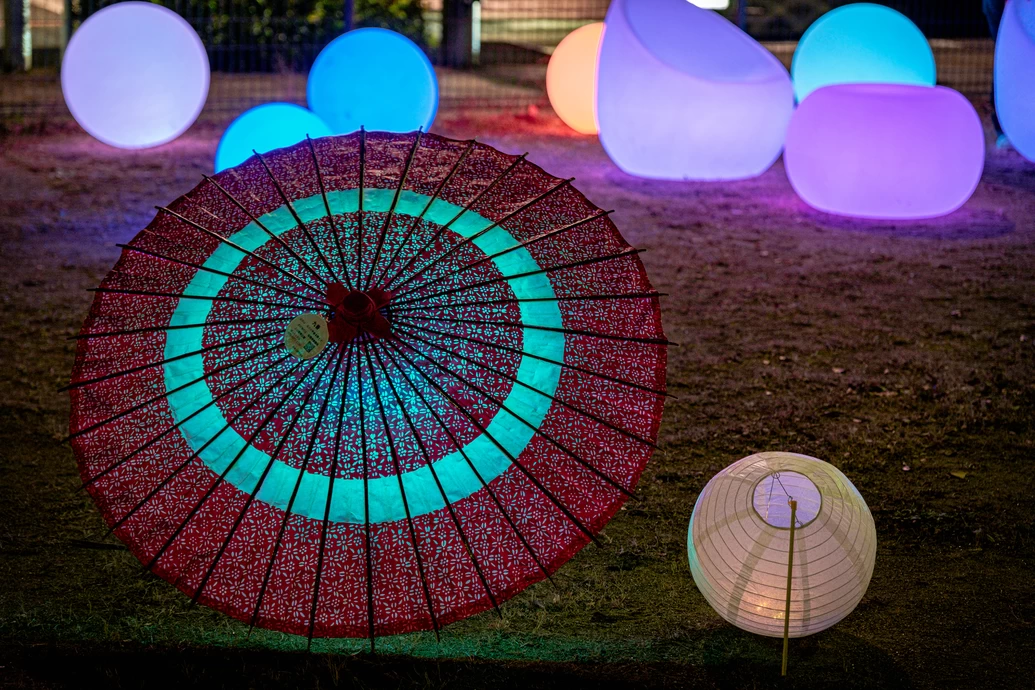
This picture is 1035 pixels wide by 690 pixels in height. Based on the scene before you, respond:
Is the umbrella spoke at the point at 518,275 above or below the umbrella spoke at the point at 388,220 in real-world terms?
below

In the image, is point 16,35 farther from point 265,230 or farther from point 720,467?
point 265,230

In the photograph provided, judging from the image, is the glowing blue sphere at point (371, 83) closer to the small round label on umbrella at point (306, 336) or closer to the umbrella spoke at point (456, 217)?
the umbrella spoke at point (456, 217)

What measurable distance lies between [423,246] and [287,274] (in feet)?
1.11

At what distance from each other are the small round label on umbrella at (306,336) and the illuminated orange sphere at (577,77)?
8.35 m

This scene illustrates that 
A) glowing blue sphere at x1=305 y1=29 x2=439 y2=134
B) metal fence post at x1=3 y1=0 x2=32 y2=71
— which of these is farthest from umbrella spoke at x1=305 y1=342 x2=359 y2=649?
metal fence post at x1=3 y1=0 x2=32 y2=71

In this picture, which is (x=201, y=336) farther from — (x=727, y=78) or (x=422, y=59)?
(x=422, y=59)

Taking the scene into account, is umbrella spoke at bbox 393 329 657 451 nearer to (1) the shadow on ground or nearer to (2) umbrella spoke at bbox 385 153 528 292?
(2) umbrella spoke at bbox 385 153 528 292

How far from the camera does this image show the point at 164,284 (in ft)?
8.82

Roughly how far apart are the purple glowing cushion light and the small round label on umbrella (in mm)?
5969

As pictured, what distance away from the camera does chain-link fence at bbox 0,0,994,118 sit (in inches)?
488

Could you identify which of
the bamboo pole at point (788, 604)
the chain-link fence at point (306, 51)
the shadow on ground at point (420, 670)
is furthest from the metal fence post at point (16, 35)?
the bamboo pole at point (788, 604)

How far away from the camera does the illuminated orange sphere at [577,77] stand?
1028 centimetres

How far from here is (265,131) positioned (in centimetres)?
720

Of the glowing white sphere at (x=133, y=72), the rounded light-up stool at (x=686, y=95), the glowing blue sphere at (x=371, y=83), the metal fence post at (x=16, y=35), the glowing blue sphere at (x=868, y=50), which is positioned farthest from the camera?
the metal fence post at (x=16, y=35)
